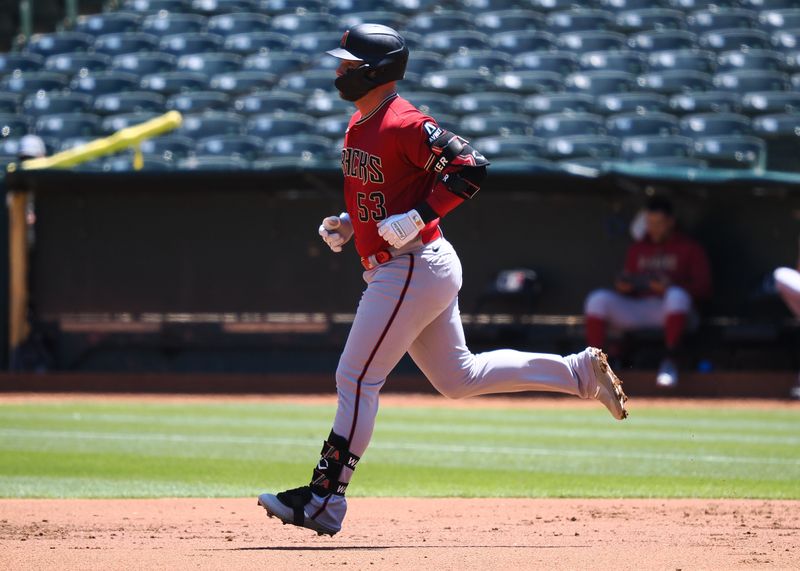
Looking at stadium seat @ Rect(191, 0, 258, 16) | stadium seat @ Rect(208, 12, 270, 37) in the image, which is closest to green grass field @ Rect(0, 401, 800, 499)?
stadium seat @ Rect(208, 12, 270, 37)

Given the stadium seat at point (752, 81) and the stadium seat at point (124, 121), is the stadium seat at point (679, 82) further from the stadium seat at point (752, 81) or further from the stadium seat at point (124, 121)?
the stadium seat at point (124, 121)

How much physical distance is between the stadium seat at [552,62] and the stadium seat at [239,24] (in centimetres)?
369

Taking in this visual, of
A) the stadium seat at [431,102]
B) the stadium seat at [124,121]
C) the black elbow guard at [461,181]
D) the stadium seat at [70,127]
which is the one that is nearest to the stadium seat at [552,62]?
the stadium seat at [431,102]

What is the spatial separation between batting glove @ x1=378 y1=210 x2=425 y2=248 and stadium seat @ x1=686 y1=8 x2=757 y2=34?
12777 millimetres

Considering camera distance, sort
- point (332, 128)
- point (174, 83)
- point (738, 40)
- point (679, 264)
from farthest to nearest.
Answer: point (174, 83)
point (738, 40)
point (332, 128)
point (679, 264)

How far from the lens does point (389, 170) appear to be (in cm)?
448

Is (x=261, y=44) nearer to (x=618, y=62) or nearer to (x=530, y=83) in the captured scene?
(x=530, y=83)

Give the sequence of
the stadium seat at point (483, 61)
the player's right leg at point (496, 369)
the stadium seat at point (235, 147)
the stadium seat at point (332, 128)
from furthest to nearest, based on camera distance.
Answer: the stadium seat at point (483, 61), the stadium seat at point (332, 128), the stadium seat at point (235, 147), the player's right leg at point (496, 369)

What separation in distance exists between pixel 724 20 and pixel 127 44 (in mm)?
7777

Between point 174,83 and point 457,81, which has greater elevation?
point 457,81

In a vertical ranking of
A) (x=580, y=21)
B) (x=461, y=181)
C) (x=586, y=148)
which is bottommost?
(x=586, y=148)

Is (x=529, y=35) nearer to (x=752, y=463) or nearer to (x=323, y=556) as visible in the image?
(x=752, y=463)

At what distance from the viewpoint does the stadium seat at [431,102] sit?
584 inches

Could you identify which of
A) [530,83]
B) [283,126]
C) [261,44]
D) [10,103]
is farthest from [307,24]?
Result: [10,103]
